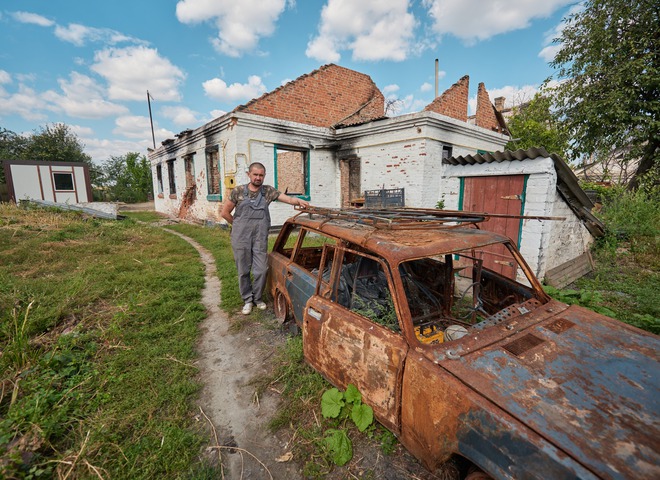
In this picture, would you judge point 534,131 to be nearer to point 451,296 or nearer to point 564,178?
point 564,178

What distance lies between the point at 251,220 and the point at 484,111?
1149 centimetres

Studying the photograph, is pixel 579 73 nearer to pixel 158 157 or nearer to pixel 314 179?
pixel 314 179

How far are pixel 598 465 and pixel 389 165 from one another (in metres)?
8.59

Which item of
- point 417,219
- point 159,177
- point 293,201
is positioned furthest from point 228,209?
point 159,177

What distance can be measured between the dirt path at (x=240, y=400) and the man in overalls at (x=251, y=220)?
2.73 feet

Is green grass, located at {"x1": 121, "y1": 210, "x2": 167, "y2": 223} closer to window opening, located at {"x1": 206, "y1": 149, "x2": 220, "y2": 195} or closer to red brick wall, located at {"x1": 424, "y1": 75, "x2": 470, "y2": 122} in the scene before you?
window opening, located at {"x1": 206, "y1": 149, "x2": 220, "y2": 195}

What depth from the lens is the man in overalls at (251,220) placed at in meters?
3.87

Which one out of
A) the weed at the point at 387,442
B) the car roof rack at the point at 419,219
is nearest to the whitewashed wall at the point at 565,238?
the car roof rack at the point at 419,219

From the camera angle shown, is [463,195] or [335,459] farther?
[463,195]

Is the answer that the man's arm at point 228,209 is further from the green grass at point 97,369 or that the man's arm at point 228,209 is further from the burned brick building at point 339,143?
the burned brick building at point 339,143

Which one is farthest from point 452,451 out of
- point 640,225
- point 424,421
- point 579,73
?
point 579,73

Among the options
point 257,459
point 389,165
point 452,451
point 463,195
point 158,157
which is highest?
point 158,157

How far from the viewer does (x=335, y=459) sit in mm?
1960

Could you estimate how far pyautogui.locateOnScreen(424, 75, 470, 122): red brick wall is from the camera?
31.9 ft
